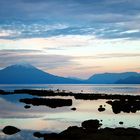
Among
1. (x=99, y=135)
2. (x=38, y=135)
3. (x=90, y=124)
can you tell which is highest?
(x=90, y=124)

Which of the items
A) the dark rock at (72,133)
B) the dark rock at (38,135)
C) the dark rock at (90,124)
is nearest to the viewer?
the dark rock at (72,133)

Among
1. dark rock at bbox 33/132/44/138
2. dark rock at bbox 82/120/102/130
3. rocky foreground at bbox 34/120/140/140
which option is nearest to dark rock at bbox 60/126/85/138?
rocky foreground at bbox 34/120/140/140

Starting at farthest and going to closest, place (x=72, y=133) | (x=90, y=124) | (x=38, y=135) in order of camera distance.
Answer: (x=90, y=124)
(x=38, y=135)
(x=72, y=133)

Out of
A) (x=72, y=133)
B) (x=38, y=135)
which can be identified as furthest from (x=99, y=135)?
(x=38, y=135)

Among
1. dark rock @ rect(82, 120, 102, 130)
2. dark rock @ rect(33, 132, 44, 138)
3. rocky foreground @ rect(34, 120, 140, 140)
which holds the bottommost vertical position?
dark rock @ rect(33, 132, 44, 138)

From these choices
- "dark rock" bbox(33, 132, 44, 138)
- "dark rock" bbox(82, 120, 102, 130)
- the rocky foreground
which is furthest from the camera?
"dark rock" bbox(82, 120, 102, 130)

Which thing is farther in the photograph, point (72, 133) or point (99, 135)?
point (72, 133)

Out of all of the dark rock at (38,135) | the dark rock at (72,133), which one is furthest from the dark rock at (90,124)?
the dark rock at (38,135)

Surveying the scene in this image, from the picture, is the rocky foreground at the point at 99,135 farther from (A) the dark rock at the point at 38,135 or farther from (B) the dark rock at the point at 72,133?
(A) the dark rock at the point at 38,135

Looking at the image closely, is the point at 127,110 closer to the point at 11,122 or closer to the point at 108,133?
the point at 11,122

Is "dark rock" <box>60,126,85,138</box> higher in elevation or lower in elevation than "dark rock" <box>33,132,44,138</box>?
higher

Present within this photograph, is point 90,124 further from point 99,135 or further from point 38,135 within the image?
point 99,135

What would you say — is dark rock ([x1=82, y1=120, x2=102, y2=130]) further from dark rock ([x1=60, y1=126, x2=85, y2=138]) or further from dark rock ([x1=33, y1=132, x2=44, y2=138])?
dark rock ([x1=33, y1=132, x2=44, y2=138])

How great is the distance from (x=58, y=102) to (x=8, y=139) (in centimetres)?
5562
